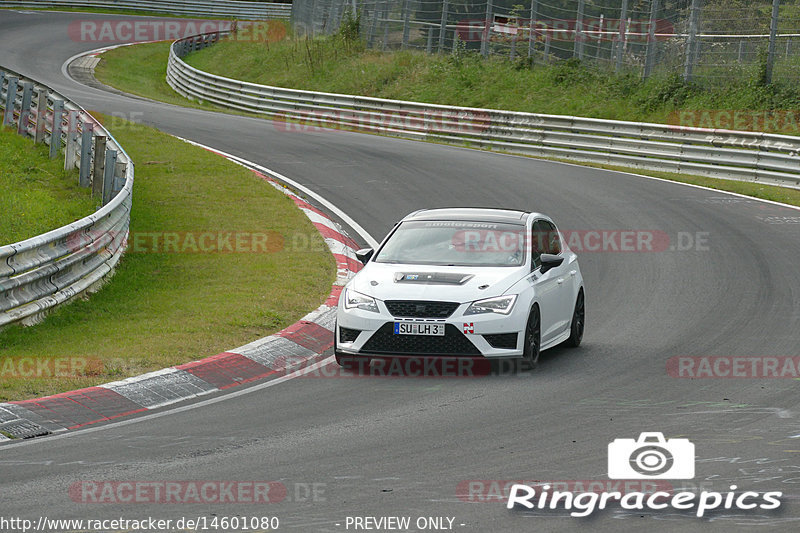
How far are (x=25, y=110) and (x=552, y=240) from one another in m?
13.3

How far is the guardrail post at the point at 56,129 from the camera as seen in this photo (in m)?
20.4

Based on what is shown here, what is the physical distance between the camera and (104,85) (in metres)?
42.8

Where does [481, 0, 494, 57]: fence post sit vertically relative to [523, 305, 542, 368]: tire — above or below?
above

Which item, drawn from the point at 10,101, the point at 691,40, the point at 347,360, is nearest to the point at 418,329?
the point at 347,360

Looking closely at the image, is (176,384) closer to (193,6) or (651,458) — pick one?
(651,458)

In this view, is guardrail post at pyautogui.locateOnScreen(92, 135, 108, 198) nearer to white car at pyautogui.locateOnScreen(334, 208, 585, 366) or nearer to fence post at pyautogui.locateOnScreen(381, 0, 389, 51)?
white car at pyautogui.locateOnScreen(334, 208, 585, 366)

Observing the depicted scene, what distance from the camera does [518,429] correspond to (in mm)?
8648

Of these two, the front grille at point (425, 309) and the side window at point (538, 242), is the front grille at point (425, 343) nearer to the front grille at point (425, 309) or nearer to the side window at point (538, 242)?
the front grille at point (425, 309)

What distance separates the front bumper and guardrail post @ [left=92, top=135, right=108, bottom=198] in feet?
27.8

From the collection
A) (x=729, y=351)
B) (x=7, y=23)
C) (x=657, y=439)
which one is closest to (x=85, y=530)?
(x=657, y=439)

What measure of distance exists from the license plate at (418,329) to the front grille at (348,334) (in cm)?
41

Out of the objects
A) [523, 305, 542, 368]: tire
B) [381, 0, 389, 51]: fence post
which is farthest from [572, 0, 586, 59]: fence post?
[523, 305, 542, 368]: tire

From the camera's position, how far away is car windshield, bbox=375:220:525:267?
38.3 ft

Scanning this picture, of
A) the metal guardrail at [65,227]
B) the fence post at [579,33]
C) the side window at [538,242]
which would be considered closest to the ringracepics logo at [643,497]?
the side window at [538,242]
